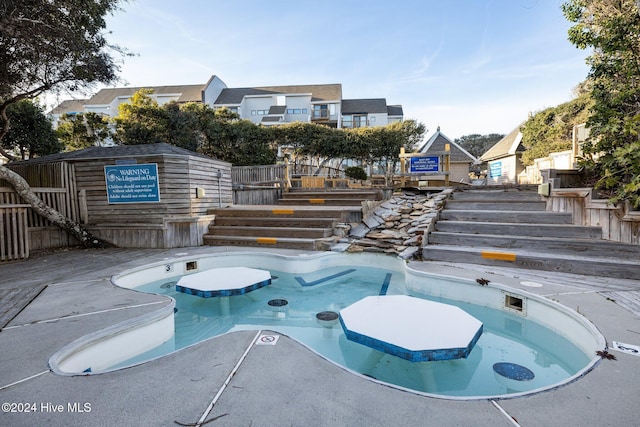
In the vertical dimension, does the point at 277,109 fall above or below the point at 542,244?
above

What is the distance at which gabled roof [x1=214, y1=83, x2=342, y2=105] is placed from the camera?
3362 centimetres

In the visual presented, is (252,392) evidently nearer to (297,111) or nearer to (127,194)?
(127,194)

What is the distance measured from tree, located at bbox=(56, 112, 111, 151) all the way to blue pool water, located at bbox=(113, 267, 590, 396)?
16.7 metres

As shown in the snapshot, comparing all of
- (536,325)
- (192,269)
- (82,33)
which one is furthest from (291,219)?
(82,33)

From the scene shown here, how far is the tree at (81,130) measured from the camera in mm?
16656

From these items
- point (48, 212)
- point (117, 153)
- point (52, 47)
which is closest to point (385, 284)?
point (117, 153)

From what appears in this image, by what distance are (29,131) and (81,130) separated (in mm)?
5541

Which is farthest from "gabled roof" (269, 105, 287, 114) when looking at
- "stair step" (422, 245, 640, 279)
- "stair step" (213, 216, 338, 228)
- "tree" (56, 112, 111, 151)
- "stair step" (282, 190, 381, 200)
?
"stair step" (422, 245, 640, 279)

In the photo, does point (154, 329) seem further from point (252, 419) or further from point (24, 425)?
point (252, 419)

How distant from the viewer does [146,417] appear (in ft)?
5.17

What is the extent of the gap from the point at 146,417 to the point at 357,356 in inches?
77.2

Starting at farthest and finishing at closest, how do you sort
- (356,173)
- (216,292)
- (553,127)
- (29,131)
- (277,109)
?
(277,109)
(356,173)
(553,127)
(29,131)
(216,292)

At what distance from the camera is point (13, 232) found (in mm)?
6148

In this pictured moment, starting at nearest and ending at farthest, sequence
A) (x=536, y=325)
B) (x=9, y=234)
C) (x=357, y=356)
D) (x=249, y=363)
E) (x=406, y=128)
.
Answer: (x=249, y=363), (x=357, y=356), (x=536, y=325), (x=9, y=234), (x=406, y=128)
